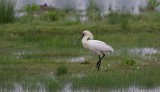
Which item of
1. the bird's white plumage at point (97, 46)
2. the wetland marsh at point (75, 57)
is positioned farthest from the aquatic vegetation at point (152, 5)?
the bird's white plumage at point (97, 46)

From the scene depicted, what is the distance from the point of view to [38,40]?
669 inches

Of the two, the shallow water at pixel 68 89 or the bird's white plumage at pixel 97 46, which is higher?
the bird's white plumage at pixel 97 46

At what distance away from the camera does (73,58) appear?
47.2ft

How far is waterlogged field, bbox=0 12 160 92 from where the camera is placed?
10586 mm

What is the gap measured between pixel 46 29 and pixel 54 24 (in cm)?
129

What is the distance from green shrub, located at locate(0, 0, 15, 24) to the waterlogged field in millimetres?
477

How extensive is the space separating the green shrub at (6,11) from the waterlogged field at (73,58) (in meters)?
0.48

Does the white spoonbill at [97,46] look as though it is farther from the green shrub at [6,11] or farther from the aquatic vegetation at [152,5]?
the aquatic vegetation at [152,5]

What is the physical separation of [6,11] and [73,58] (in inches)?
231

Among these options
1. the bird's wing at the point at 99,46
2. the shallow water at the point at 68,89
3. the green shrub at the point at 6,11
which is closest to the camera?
the shallow water at the point at 68,89

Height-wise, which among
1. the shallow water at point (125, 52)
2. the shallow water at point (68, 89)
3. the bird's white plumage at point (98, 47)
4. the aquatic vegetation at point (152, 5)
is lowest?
the aquatic vegetation at point (152, 5)

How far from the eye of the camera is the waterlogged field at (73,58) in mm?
10586

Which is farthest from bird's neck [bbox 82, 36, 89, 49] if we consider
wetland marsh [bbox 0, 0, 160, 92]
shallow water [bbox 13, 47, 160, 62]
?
shallow water [bbox 13, 47, 160, 62]

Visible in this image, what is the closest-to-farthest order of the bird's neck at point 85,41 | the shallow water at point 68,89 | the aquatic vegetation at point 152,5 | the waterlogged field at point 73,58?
the shallow water at point 68,89 → the waterlogged field at point 73,58 → the bird's neck at point 85,41 → the aquatic vegetation at point 152,5
